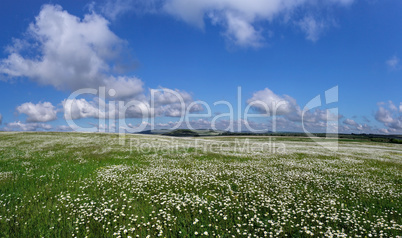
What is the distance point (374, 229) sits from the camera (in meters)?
7.61

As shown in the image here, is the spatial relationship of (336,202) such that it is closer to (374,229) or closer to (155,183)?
(374,229)

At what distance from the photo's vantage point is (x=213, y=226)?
25.0 ft

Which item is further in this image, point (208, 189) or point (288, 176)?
point (288, 176)

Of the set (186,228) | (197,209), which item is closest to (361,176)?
(197,209)

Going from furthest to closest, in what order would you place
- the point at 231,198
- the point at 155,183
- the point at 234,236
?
the point at 155,183
the point at 231,198
the point at 234,236

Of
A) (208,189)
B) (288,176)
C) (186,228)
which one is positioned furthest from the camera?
(288,176)

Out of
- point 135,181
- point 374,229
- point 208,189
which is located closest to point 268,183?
point 208,189

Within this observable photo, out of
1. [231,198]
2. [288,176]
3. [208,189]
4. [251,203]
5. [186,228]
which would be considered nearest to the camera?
[186,228]

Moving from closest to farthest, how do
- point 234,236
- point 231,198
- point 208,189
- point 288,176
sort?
point 234,236 < point 231,198 < point 208,189 < point 288,176

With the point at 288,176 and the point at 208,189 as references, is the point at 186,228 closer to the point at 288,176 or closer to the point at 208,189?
the point at 208,189

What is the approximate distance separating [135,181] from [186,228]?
7.18m

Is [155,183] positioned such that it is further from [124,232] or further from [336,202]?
[336,202]

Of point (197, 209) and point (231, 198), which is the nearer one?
point (197, 209)

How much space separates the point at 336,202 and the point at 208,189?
23.0 ft
